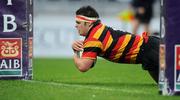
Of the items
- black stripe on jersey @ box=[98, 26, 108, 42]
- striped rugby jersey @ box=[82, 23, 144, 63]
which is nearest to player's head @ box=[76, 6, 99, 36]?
striped rugby jersey @ box=[82, 23, 144, 63]

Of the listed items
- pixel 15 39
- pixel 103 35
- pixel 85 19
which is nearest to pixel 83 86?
pixel 103 35

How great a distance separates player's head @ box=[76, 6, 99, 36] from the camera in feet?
41.1

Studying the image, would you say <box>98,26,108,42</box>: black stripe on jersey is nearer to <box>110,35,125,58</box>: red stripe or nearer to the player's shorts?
<box>110,35,125,58</box>: red stripe

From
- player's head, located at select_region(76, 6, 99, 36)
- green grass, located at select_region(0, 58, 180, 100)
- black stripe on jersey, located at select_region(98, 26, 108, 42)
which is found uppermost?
player's head, located at select_region(76, 6, 99, 36)

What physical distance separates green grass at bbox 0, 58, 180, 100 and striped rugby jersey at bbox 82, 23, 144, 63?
18.7 inches

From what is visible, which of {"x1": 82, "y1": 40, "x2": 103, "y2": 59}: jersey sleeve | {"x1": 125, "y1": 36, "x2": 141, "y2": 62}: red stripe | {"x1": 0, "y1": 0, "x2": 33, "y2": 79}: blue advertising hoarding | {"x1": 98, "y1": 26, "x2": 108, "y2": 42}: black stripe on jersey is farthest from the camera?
{"x1": 0, "y1": 0, "x2": 33, "y2": 79}: blue advertising hoarding

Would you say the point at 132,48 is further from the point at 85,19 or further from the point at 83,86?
the point at 83,86

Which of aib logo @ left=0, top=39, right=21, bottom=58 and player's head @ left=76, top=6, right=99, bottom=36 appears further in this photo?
aib logo @ left=0, top=39, right=21, bottom=58

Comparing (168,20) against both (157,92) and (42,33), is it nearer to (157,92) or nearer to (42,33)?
(157,92)

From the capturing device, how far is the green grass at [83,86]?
36.6 feet

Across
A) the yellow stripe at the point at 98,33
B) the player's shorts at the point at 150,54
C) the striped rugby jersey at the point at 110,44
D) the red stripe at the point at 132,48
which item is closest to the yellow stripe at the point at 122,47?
the striped rugby jersey at the point at 110,44

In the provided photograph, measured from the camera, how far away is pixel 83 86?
12.7m

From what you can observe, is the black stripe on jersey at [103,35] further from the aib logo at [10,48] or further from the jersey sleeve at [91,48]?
the aib logo at [10,48]

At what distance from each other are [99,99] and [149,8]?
13661 mm
